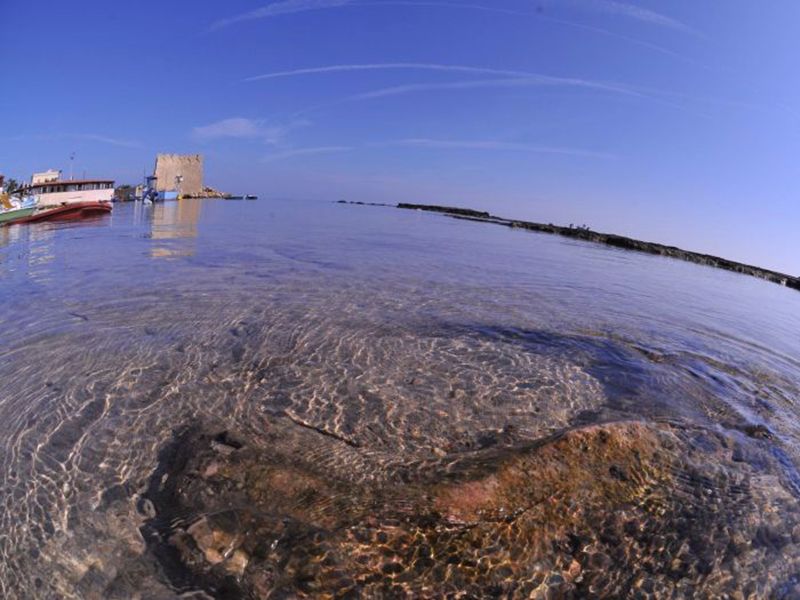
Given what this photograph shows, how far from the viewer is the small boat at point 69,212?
31877 millimetres

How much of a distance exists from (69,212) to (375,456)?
4347cm

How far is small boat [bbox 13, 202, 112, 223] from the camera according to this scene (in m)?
31.9

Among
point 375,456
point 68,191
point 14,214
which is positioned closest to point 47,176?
point 68,191

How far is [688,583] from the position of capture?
2.86 m

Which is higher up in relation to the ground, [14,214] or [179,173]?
[179,173]

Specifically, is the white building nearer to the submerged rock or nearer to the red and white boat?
the red and white boat

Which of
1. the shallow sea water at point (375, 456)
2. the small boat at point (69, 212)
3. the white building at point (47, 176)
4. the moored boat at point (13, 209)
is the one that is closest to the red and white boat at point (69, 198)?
the small boat at point (69, 212)

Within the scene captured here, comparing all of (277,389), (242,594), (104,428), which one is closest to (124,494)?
(104,428)

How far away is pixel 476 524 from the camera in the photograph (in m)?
3.04

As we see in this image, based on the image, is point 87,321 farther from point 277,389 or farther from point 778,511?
point 778,511

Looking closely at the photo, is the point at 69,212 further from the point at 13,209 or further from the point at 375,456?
the point at 375,456

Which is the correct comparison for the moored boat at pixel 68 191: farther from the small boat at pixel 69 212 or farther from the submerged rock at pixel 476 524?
the submerged rock at pixel 476 524

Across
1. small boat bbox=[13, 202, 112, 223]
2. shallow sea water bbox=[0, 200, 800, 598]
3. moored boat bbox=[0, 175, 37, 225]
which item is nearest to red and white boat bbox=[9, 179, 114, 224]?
small boat bbox=[13, 202, 112, 223]

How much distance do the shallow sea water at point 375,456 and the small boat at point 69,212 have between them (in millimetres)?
31234
